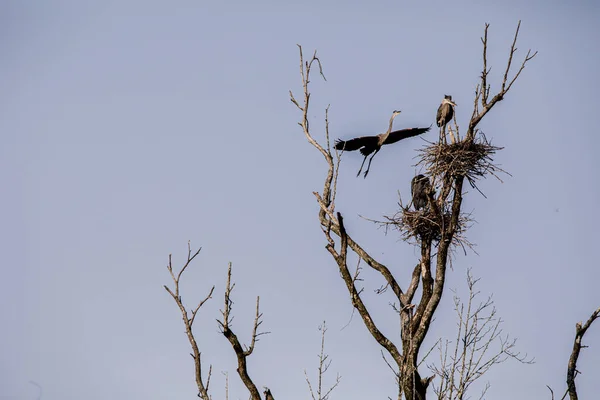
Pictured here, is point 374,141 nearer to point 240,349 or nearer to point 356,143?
point 356,143

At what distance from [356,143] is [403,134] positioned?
2.18 ft

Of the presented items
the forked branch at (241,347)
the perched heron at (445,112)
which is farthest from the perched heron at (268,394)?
the perched heron at (445,112)

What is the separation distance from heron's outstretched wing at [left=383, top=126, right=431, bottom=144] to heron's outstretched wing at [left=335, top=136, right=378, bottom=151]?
21 centimetres

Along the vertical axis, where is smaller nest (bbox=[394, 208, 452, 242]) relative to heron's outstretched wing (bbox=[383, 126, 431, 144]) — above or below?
below

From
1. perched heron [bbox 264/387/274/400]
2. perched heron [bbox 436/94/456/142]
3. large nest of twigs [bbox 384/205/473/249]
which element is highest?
perched heron [bbox 436/94/456/142]

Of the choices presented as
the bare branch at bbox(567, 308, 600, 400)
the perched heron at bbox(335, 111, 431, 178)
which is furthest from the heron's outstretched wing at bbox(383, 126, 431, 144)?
the bare branch at bbox(567, 308, 600, 400)

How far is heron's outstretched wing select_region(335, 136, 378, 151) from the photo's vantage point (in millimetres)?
8578

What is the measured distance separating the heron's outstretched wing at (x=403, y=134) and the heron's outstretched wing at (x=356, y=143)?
0.21 metres

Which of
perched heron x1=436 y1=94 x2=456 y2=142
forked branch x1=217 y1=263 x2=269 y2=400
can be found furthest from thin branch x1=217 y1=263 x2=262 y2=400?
perched heron x1=436 y1=94 x2=456 y2=142

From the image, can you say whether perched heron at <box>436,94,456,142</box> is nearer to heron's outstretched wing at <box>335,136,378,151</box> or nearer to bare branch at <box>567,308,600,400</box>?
heron's outstretched wing at <box>335,136,378,151</box>

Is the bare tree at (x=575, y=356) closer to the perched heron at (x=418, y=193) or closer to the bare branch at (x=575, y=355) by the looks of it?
the bare branch at (x=575, y=355)

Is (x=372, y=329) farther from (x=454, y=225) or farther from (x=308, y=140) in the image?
(x=308, y=140)

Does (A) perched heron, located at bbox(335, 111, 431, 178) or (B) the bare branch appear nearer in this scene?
(B) the bare branch

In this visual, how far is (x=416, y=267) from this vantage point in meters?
7.93
